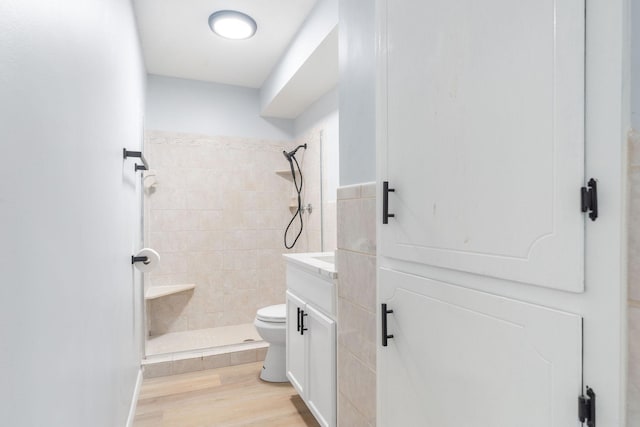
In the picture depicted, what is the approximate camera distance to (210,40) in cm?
257

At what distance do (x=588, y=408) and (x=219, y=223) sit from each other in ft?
10.4

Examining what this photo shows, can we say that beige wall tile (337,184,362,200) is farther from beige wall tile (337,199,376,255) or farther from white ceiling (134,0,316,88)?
white ceiling (134,0,316,88)

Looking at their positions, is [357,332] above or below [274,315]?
above

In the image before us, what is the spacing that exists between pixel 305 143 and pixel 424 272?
2.55 metres

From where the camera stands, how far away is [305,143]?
3346 mm

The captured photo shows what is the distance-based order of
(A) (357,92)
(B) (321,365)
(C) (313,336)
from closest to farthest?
(A) (357,92) < (B) (321,365) < (C) (313,336)

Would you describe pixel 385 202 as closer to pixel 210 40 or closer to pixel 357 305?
pixel 357 305

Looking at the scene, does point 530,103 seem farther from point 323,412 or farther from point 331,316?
point 323,412

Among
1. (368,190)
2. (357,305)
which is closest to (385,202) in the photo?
(368,190)

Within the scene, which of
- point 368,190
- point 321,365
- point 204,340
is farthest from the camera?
point 204,340

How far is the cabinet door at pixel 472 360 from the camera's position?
0.63 m

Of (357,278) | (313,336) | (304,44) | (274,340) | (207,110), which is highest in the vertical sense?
(304,44)

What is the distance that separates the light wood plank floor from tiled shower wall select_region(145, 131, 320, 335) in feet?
2.65

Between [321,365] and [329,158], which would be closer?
[321,365]
